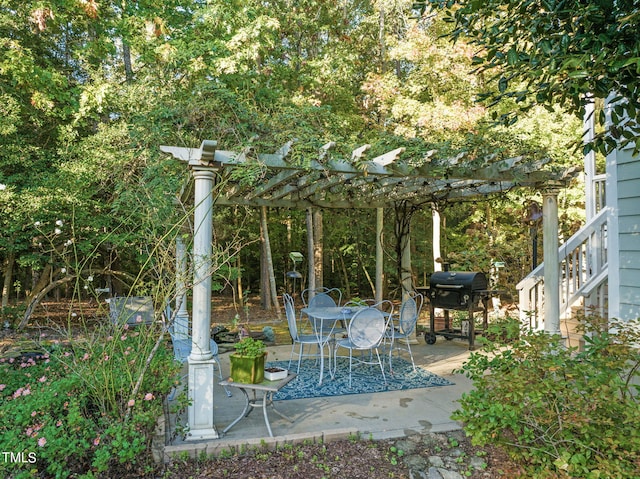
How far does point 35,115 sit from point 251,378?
7.28 m

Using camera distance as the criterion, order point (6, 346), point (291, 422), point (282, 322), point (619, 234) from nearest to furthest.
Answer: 1. point (291, 422)
2. point (619, 234)
3. point (6, 346)
4. point (282, 322)

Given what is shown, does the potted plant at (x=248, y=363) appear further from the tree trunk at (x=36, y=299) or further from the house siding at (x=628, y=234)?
the tree trunk at (x=36, y=299)

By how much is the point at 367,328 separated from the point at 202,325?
1.79 m

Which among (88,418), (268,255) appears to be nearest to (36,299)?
(268,255)

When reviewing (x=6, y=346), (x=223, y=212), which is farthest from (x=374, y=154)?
(x=223, y=212)

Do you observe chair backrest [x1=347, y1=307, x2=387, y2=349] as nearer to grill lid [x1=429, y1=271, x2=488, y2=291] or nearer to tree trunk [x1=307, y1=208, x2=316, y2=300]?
grill lid [x1=429, y1=271, x2=488, y2=291]

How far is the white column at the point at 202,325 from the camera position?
327 cm

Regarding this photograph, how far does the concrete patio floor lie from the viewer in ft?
10.2

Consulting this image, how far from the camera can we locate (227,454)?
2.92 metres

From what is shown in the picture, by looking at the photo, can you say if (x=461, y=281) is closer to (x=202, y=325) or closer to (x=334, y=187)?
(x=334, y=187)

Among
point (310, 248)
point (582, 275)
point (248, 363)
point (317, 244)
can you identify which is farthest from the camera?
point (317, 244)

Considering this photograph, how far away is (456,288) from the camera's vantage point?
6.36m

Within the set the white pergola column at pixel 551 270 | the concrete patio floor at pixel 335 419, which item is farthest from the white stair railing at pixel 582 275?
the concrete patio floor at pixel 335 419

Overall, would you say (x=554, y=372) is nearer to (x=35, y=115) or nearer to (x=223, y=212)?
(x=35, y=115)
